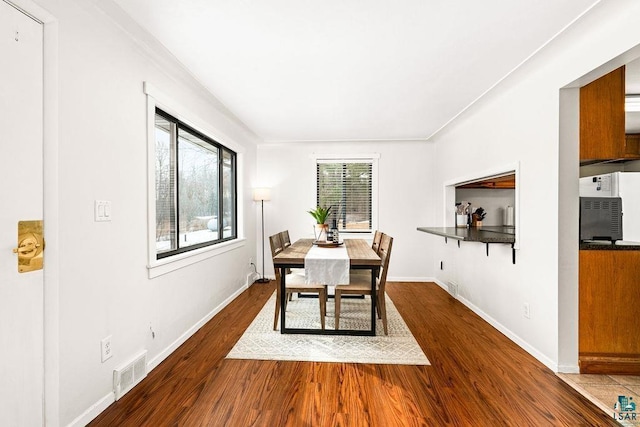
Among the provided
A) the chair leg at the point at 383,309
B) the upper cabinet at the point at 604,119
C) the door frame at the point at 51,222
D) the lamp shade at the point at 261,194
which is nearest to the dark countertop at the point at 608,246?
the upper cabinet at the point at 604,119

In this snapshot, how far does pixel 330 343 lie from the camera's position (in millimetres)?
2822

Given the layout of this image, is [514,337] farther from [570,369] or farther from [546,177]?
[546,177]

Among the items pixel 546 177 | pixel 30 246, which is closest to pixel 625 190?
pixel 546 177

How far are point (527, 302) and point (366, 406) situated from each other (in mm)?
1745

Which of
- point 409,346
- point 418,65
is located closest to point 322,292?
point 409,346

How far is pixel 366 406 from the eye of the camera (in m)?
1.93

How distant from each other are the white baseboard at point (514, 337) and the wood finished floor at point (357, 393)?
0.06 meters

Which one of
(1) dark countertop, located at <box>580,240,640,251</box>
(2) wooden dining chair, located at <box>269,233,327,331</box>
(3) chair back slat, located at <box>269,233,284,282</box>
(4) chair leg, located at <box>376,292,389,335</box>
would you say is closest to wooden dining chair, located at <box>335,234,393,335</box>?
(4) chair leg, located at <box>376,292,389,335</box>

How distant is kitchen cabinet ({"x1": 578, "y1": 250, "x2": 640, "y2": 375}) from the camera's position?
7.46 feet

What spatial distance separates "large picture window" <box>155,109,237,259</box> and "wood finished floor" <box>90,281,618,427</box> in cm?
103

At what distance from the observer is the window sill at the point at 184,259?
239cm

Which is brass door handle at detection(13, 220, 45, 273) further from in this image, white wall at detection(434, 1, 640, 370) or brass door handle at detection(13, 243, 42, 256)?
white wall at detection(434, 1, 640, 370)

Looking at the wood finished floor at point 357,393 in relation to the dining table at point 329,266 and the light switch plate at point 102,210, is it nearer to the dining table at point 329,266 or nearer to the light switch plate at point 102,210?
the dining table at point 329,266

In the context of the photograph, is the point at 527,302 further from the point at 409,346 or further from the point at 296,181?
the point at 296,181
